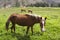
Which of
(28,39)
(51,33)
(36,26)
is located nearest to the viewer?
(28,39)

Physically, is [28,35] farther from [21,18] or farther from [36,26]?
[36,26]

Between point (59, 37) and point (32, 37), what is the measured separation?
6.43ft

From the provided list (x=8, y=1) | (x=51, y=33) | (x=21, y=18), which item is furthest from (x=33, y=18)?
(x=8, y=1)

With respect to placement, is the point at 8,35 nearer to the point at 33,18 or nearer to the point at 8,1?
the point at 33,18

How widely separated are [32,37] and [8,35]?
1.77 metres

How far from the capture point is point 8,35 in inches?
544

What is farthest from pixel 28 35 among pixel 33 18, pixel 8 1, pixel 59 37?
pixel 8 1

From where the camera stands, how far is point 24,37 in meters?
13.5

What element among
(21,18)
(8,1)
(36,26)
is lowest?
(8,1)

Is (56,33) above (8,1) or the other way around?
above

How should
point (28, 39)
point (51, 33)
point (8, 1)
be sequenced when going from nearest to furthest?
point (28, 39) → point (51, 33) → point (8, 1)

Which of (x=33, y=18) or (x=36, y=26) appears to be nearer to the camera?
(x=33, y=18)

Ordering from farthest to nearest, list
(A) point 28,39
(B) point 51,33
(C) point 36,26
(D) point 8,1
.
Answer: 1. (D) point 8,1
2. (C) point 36,26
3. (B) point 51,33
4. (A) point 28,39

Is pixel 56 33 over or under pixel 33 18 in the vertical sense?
under
